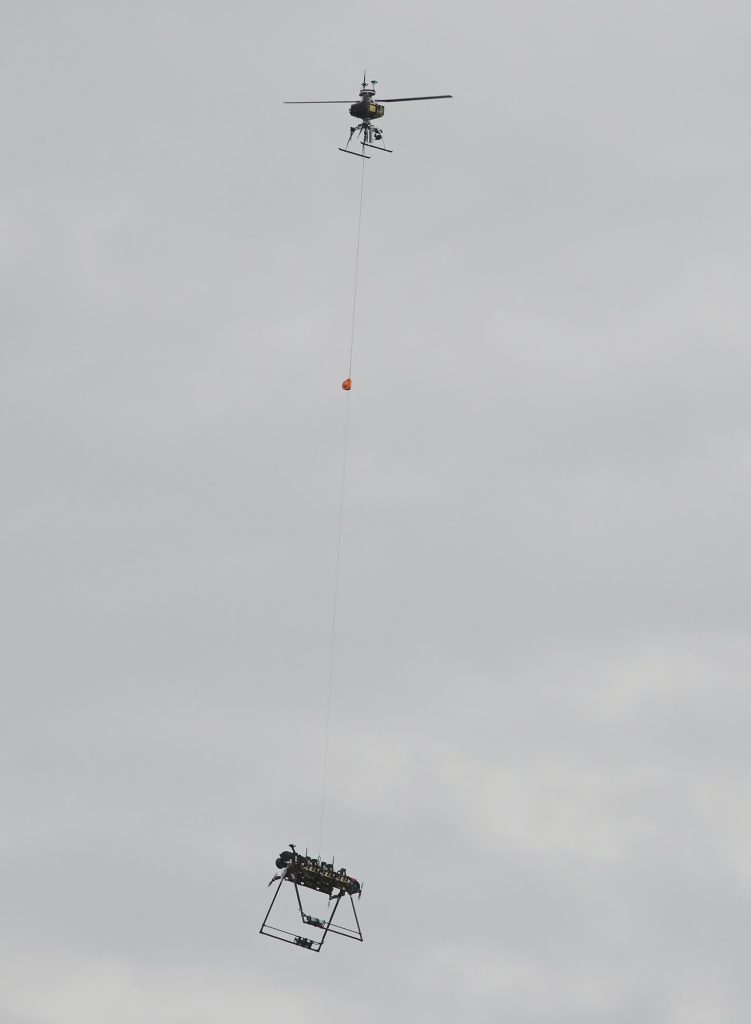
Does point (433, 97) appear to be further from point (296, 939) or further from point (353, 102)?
point (296, 939)

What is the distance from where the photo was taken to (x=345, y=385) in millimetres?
106250

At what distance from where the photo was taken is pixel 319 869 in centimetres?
10462

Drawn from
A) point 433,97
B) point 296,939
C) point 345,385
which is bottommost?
point 296,939

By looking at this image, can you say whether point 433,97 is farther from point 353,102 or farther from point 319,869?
point 319,869

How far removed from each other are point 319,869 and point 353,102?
4143 cm

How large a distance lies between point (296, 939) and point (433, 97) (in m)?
43.5

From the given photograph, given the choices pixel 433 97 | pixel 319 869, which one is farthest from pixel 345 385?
pixel 319 869

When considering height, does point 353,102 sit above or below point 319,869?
above

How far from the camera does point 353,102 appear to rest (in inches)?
4360

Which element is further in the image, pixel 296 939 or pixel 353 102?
pixel 353 102

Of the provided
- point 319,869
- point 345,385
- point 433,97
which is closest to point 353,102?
point 433,97

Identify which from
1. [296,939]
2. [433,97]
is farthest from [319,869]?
[433,97]

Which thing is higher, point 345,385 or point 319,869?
point 345,385

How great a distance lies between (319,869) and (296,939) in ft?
15.1
